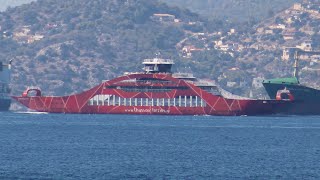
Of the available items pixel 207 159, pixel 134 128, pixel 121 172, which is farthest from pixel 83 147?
pixel 134 128

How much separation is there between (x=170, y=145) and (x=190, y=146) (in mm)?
2352

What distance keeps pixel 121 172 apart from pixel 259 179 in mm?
11215

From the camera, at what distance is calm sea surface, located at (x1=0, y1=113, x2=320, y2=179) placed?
398 feet

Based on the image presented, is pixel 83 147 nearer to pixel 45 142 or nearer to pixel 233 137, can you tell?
pixel 45 142

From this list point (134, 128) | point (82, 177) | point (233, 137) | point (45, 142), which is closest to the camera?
point (82, 177)

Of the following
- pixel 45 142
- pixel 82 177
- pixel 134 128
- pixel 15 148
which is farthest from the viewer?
pixel 134 128

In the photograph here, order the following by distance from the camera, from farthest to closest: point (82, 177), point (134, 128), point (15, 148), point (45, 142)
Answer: point (134, 128) < point (45, 142) < point (15, 148) < point (82, 177)

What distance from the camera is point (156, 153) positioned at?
141 m

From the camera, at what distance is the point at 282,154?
468ft

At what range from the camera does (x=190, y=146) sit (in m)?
152

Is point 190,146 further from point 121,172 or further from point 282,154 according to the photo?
point 121,172

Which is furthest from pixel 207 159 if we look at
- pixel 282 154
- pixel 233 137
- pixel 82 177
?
pixel 233 137

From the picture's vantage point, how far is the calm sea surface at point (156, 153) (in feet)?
398

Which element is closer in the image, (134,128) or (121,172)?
(121,172)
